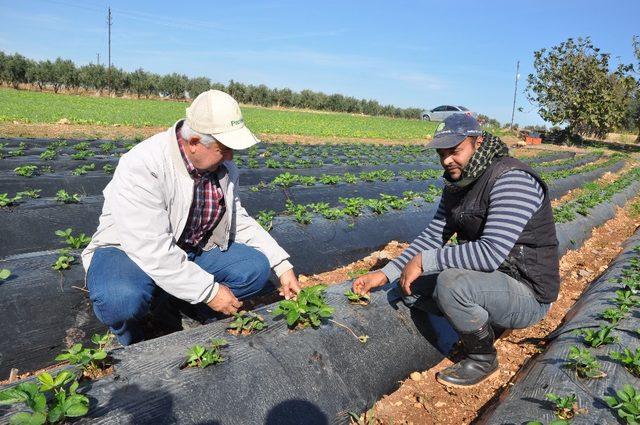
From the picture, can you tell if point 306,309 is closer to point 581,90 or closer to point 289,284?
point 289,284

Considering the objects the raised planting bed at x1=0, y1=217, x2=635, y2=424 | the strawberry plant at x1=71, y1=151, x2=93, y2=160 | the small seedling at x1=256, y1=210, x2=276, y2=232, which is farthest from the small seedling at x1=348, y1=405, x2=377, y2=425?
the strawberry plant at x1=71, y1=151, x2=93, y2=160

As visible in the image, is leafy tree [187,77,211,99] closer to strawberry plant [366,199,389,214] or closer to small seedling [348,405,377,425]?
strawberry plant [366,199,389,214]

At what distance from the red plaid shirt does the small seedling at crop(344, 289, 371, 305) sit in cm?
112

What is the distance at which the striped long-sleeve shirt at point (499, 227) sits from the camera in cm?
287

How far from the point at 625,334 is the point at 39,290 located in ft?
14.3

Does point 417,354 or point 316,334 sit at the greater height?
point 316,334

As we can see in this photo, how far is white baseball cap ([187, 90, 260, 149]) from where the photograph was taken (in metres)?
2.65

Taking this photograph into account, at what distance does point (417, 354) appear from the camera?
331 centimetres

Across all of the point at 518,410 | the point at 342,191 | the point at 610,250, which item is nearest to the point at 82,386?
the point at 518,410

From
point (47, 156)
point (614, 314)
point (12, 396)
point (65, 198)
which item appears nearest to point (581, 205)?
point (614, 314)

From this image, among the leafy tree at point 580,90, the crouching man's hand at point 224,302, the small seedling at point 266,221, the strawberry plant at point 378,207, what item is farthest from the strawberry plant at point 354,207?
the leafy tree at point 580,90

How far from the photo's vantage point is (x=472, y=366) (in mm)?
3225

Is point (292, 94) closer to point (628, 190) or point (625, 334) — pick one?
point (628, 190)

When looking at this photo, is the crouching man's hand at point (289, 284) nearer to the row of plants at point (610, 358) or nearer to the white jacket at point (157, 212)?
the white jacket at point (157, 212)
